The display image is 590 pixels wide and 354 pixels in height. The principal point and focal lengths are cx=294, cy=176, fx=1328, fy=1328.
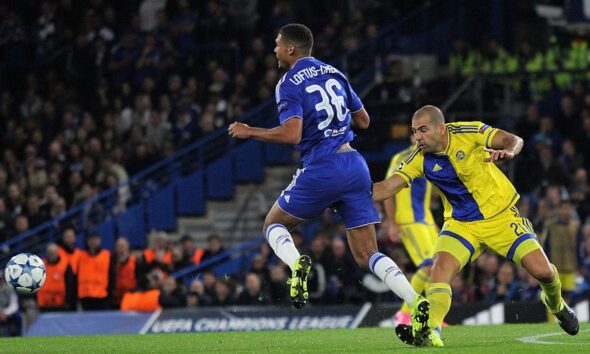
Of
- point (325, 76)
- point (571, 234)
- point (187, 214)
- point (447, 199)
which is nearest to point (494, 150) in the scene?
point (447, 199)

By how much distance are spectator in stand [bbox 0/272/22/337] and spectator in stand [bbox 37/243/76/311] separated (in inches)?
15.5

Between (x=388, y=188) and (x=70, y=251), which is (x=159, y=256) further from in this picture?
(x=388, y=188)

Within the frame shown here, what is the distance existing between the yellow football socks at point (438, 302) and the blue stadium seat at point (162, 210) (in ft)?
40.3

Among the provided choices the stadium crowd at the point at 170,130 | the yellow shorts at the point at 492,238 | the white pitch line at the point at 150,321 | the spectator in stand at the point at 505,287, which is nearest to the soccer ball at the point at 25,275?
the white pitch line at the point at 150,321

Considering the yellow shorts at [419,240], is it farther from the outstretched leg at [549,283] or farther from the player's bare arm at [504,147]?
the player's bare arm at [504,147]

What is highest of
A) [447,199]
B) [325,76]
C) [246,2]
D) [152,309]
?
[246,2]

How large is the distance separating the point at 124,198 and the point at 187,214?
3.60 feet

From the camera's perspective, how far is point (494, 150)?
10148 mm

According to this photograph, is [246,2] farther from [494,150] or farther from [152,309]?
[494,150]

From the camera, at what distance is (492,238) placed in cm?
1042

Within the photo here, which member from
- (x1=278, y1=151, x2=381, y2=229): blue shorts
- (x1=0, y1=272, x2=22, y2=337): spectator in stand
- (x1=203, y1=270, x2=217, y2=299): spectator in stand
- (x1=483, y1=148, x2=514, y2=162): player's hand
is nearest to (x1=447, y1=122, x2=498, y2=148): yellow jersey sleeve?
(x1=483, y1=148, x2=514, y2=162): player's hand

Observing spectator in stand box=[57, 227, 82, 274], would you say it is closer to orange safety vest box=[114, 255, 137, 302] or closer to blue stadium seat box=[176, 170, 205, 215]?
orange safety vest box=[114, 255, 137, 302]

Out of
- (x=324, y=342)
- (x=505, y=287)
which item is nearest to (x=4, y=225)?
(x=505, y=287)

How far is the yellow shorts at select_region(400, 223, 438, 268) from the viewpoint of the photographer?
14086 millimetres
